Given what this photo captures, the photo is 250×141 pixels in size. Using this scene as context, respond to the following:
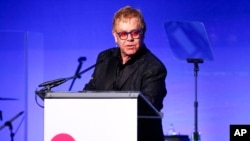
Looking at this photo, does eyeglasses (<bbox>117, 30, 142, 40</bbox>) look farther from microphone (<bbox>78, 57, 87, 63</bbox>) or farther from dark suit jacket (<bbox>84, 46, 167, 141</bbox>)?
microphone (<bbox>78, 57, 87, 63</bbox>)

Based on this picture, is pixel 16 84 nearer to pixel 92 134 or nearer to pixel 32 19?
pixel 32 19

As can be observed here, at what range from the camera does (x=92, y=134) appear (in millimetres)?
2016

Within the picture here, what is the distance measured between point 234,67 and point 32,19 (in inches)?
86.9

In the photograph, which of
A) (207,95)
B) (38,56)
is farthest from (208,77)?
(38,56)

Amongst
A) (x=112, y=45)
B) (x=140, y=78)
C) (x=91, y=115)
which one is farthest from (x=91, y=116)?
(x=112, y=45)

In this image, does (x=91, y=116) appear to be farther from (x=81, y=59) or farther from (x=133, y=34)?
(x=81, y=59)

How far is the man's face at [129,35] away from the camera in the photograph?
260 centimetres

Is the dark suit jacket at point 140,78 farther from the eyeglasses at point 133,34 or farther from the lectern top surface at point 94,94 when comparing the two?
the lectern top surface at point 94,94

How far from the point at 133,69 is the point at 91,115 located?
71 cm

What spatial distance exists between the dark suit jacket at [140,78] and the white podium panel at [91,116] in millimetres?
352

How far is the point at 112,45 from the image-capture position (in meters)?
5.54

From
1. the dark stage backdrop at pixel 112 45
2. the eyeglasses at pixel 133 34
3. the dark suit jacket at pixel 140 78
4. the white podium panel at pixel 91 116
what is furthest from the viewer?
the dark stage backdrop at pixel 112 45

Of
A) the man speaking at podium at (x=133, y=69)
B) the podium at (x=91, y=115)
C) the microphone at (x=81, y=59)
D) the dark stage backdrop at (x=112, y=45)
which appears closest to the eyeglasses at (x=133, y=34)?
the man speaking at podium at (x=133, y=69)

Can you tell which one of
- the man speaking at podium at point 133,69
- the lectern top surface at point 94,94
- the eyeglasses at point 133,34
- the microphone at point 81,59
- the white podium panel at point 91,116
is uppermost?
the microphone at point 81,59
